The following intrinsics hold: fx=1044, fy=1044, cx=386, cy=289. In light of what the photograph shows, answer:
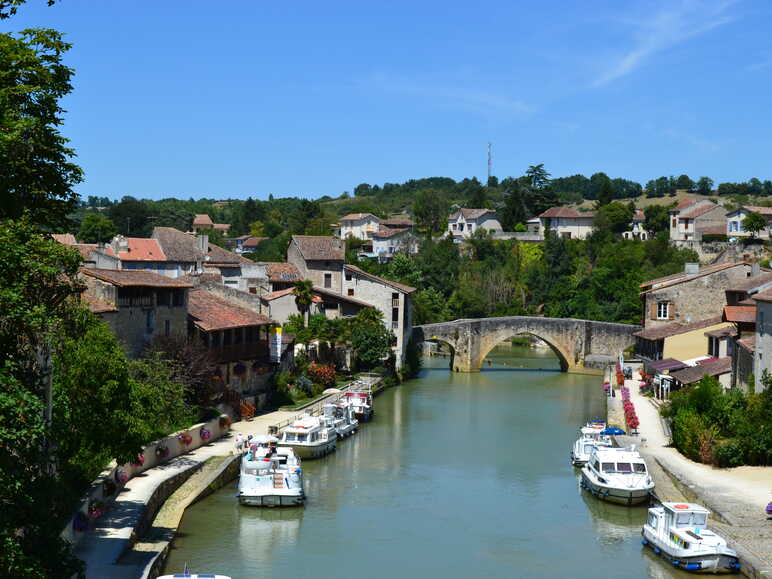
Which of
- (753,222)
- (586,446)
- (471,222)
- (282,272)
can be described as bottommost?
(586,446)

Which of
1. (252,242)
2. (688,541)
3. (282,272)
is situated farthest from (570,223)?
(688,541)

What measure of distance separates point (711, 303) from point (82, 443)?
41.5 metres

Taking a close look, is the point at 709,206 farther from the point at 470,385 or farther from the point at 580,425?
the point at 580,425

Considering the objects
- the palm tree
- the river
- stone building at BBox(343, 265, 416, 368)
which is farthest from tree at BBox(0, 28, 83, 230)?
stone building at BBox(343, 265, 416, 368)

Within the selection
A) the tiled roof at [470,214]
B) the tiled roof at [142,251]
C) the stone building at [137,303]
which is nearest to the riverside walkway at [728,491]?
the stone building at [137,303]

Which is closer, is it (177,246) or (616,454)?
(616,454)

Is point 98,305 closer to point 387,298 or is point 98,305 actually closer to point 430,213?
point 387,298

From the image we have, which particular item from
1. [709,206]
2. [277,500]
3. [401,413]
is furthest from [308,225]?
[277,500]

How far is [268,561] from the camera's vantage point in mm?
24922

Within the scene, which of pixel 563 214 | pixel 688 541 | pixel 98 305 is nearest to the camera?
pixel 688 541

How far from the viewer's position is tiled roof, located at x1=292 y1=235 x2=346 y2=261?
64.1 metres

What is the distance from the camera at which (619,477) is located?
102 feet

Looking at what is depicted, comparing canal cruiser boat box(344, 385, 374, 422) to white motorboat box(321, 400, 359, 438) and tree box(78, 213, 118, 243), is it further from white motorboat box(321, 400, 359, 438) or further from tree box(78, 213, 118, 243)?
tree box(78, 213, 118, 243)

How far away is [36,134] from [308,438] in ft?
68.9
